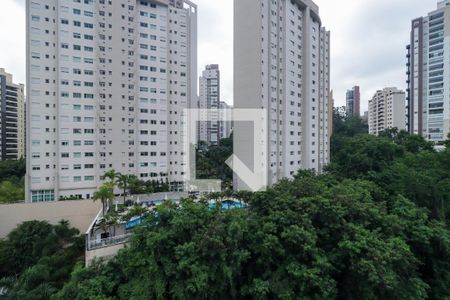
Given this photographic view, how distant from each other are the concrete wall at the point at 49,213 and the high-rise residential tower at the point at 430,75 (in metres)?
49.6

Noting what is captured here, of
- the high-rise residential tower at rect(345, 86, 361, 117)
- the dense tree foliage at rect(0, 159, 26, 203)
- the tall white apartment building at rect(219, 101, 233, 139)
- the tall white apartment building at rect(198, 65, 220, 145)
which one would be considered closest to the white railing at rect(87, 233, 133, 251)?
the dense tree foliage at rect(0, 159, 26, 203)

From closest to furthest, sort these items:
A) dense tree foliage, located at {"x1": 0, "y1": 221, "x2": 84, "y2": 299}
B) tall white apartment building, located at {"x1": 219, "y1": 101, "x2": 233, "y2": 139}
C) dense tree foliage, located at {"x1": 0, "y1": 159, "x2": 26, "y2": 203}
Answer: dense tree foliage, located at {"x1": 0, "y1": 221, "x2": 84, "y2": 299} → dense tree foliage, located at {"x1": 0, "y1": 159, "x2": 26, "y2": 203} → tall white apartment building, located at {"x1": 219, "y1": 101, "x2": 233, "y2": 139}

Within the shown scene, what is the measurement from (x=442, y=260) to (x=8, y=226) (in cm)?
2900

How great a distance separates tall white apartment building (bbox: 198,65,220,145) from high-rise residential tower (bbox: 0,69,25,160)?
36159mm

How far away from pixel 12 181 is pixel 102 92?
53.7 feet

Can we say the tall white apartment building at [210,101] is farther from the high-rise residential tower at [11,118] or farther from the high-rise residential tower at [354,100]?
the high-rise residential tower at [354,100]

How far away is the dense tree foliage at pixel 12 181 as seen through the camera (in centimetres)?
2384

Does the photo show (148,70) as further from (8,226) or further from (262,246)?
(262,246)

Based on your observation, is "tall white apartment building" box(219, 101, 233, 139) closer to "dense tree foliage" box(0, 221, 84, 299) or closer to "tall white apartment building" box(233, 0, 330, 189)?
"tall white apartment building" box(233, 0, 330, 189)

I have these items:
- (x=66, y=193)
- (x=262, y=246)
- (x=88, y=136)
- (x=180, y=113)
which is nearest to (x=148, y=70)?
(x=180, y=113)

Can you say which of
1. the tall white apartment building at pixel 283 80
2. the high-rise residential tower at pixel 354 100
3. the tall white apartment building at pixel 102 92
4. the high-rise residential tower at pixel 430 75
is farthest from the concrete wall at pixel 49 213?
the high-rise residential tower at pixel 354 100

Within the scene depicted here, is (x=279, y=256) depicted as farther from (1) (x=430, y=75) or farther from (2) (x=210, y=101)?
(2) (x=210, y=101)

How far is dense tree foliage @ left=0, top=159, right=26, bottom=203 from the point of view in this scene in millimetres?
23837

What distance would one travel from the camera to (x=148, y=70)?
29875 millimetres
